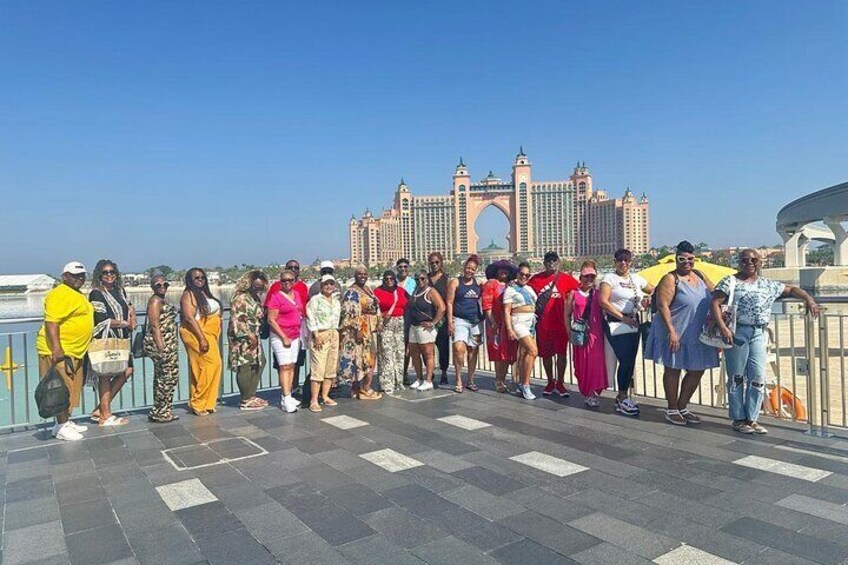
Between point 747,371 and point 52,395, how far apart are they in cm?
577

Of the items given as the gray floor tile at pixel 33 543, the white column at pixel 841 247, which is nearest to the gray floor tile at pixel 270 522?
the gray floor tile at pixel 33 543

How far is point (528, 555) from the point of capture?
9.13ft

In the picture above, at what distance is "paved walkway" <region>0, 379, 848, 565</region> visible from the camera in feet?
9.48

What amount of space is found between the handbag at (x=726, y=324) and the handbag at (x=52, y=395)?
543 centimetres

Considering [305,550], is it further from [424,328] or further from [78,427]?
[424,328]

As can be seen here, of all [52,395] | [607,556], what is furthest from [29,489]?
[607,556]

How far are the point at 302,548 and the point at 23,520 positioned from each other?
177 centimetres

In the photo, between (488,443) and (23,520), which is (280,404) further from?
(23,520)

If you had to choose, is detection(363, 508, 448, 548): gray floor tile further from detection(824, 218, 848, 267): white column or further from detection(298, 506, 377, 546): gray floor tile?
detection(824, 218, 848, 267): white column

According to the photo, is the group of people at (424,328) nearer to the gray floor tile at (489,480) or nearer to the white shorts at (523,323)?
the white shorts at (523,323)

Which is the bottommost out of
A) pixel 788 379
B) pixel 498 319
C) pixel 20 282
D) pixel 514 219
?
pixel 788 379

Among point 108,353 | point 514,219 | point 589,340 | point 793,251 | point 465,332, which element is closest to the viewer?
point 108,353

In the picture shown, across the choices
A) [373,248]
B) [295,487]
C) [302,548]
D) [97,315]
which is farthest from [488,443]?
[373,248]

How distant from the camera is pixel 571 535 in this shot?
298 cm
